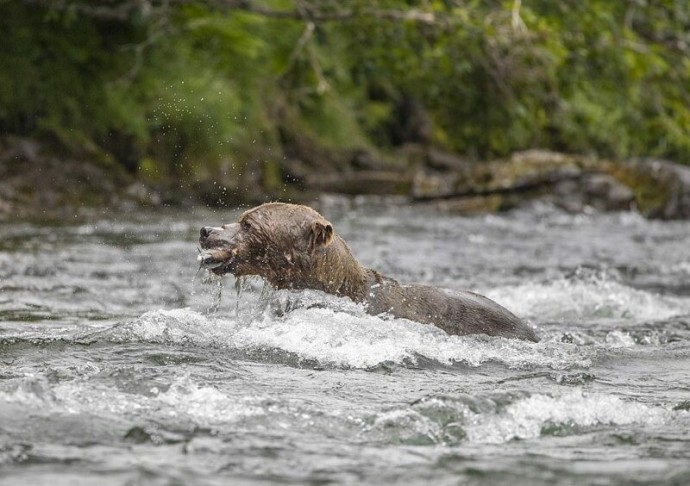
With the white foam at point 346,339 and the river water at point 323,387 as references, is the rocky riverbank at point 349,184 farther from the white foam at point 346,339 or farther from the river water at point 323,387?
the white foam at point 346,339

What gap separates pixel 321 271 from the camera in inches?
278

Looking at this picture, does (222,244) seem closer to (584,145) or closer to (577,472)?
(577,472)

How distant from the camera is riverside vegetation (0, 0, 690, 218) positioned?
48.6 ft

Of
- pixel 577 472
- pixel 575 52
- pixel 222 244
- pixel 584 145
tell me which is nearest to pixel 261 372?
pixel 222 244

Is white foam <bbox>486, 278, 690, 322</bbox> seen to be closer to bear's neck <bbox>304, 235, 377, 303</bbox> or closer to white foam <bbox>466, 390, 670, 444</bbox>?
bear's neck <bbox>304, 235, 377, 303</bbox>

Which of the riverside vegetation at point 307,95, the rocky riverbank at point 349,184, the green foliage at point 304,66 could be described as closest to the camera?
the green foliage at point 304,66

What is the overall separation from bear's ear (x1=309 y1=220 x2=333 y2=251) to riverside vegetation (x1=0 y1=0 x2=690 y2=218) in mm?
6783

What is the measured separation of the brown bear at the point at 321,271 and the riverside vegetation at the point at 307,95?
676 cm

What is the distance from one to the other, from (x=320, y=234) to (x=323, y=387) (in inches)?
67.7

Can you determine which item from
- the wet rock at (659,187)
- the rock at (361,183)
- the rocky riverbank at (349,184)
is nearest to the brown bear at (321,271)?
the rocky riverbank at (349,184)

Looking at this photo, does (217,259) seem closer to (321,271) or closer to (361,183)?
(321,271)

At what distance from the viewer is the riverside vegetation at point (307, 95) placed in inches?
583

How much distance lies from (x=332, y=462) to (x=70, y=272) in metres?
6.48

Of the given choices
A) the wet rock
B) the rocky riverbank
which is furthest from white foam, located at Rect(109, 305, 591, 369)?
the wet rock
